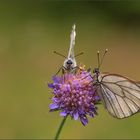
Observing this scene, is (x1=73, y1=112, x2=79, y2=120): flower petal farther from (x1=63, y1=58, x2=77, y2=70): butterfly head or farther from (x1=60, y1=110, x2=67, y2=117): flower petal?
(x1=63, y1=58, x2=77, y2=70): butterfly head

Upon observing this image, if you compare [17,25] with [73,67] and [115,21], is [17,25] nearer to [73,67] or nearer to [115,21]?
[115,21]

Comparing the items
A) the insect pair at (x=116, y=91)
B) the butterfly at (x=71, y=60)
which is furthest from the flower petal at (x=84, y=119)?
the butterfly at (x=71, y=60)

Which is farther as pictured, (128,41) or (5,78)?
(128,41)

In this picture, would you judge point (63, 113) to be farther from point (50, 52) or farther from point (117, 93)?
point (50, 52)

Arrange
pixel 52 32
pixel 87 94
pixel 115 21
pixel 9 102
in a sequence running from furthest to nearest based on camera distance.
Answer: pixel 115 21, pixel 52 32, pixel 9 102, pixel 87 94

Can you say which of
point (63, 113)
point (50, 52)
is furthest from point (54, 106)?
point (50, 52)

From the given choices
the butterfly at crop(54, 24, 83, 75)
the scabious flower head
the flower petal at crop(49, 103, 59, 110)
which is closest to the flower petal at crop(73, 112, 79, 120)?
the scabious flower head

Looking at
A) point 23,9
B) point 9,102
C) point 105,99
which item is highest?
point 23,9

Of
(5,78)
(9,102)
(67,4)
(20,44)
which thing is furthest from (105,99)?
(67,4)
